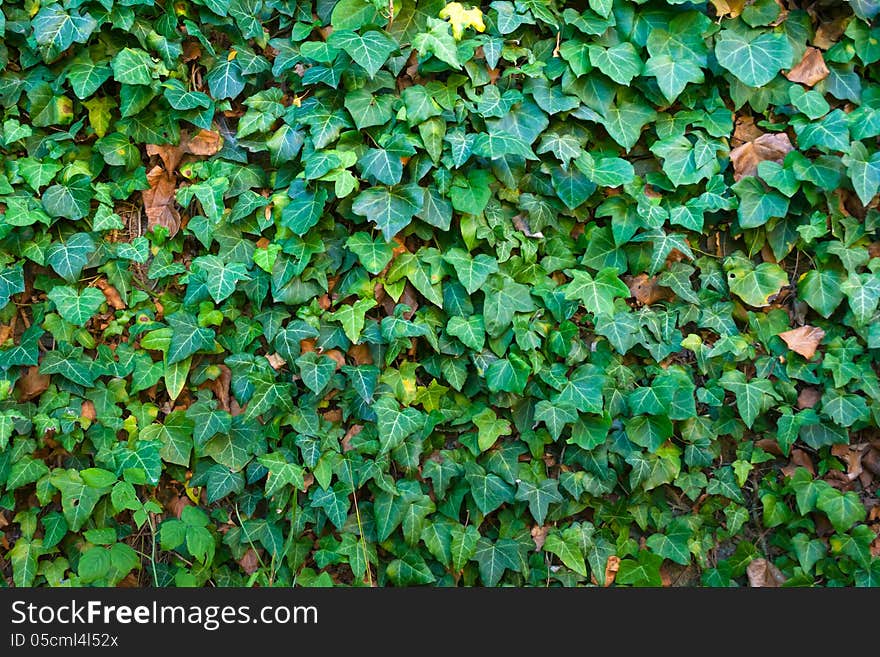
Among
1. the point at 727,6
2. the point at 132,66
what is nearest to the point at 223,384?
the point at 132,66

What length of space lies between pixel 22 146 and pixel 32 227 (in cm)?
27

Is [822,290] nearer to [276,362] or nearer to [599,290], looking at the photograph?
[599,290]

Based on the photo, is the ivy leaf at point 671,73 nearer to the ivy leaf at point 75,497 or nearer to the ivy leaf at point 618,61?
the ivy leaf at point 618,61

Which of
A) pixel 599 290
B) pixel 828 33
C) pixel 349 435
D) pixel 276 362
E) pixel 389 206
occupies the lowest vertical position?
pixel 349 435

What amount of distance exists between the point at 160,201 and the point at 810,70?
220cm

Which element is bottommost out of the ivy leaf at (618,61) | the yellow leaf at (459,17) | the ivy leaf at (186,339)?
the ivy leaf at (186,339)

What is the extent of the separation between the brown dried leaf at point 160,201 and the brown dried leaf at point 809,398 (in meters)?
2.20

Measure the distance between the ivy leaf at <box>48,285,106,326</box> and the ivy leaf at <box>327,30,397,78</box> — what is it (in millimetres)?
1128

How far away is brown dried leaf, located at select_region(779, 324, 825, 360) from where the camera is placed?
2.55m

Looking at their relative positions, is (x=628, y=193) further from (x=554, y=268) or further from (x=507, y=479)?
(x=507, y=479)

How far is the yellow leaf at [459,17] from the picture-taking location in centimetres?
233

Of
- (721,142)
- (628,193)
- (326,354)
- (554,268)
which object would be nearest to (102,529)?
(326,354)

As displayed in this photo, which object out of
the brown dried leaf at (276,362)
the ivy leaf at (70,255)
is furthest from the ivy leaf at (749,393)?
the ivy leaf at (70,255)

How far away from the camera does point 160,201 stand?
2.59 m
